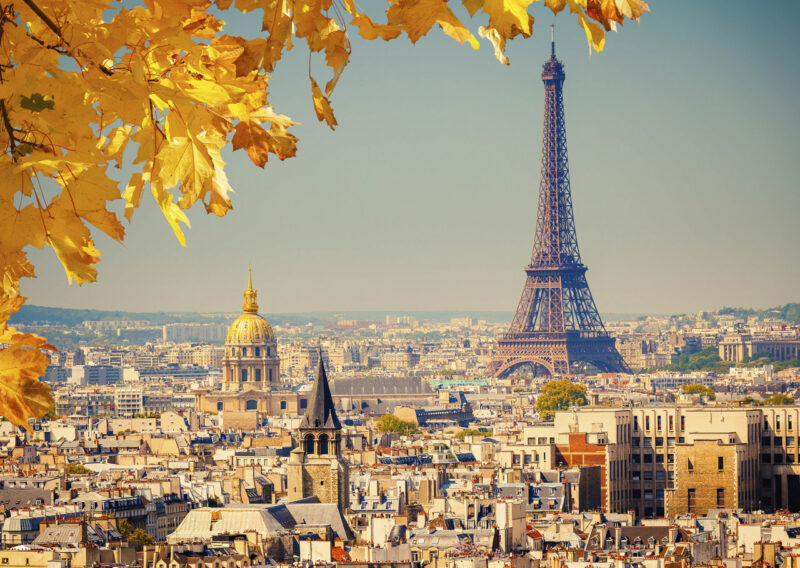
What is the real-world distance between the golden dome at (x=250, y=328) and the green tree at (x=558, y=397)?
22.9 metres

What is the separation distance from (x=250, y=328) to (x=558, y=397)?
86.9ft

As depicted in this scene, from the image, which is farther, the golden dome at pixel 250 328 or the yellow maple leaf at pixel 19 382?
the golden dome at pixel 250 328

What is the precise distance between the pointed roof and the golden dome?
81.6 metres

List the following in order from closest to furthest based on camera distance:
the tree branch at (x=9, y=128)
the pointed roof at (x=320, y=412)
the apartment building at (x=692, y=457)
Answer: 1. the tree branch at (x=9, y=128)
2. the apartment building at (x=692, y=457)
3. the pointed roof at (x=320, y=412)

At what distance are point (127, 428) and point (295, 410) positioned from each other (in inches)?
1203

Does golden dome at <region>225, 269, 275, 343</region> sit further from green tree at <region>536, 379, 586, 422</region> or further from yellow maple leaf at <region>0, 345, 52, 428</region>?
yellow maple leaf at <region>0, 345, 52, 428</region>

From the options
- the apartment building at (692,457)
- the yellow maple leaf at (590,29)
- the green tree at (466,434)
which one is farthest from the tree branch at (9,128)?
the green tree at (466,434)

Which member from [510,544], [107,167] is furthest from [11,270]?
[510,544]

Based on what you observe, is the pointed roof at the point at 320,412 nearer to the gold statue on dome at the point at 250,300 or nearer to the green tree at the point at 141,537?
the green tree at the point at 141,537

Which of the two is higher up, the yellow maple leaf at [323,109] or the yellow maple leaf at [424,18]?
the yellow maple leaf at [424,18]

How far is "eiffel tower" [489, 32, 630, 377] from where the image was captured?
17950 cm

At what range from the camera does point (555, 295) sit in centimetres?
18025

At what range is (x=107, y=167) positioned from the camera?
368 cm

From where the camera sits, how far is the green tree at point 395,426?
126206mm
